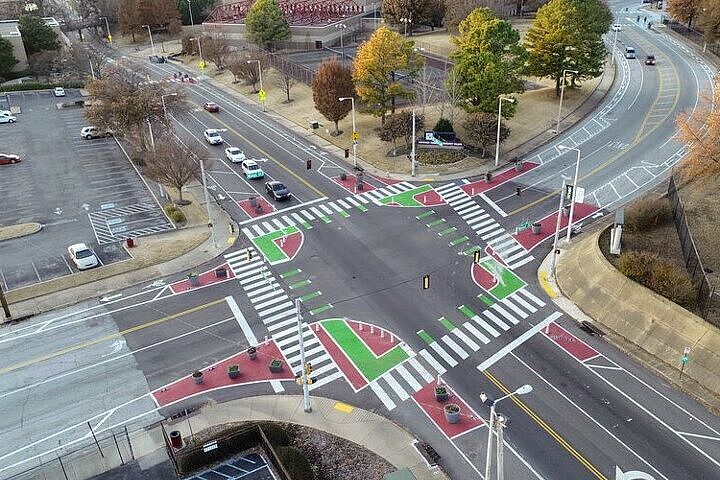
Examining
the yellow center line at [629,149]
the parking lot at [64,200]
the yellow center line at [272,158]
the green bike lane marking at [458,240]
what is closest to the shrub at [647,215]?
the yellow center line at [629,149]

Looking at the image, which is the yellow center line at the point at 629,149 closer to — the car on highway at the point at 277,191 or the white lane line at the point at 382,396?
the car on highway at the point at 277,191

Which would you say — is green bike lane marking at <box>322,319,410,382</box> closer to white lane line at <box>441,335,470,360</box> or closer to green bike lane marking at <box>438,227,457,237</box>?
white lane line at <box>441,335,470,360</box>

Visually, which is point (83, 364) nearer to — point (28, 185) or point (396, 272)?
point (396, 272)

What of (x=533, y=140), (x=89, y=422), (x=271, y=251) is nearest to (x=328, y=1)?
(x=533, y=140)

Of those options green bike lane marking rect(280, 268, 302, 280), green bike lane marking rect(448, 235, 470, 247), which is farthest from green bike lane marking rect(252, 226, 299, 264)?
green bike lane marking rect(448, 235, 470, 247)

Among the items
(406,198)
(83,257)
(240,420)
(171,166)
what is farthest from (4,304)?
(406,198)

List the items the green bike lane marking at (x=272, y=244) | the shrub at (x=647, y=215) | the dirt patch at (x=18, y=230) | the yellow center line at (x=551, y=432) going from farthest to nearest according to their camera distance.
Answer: the dirt patch at (x=18, y=230) < the green bike lane marking at (x=272, y=244) < the shrub at (x=647, y=215) < the yellow center line at (x=551, y=432)

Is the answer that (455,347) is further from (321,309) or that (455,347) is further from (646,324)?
(646,324)
